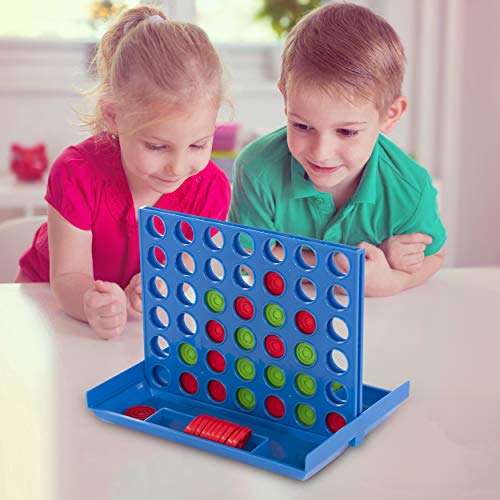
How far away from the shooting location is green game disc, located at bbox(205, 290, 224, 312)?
774 millimetres

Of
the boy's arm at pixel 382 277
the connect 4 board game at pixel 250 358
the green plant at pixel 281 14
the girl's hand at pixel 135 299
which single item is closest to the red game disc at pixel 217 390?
the connect 4 board game at pixel 250 358

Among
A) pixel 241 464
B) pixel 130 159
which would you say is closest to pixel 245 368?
pixel 241 464

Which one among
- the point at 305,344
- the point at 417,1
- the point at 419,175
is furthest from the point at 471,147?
the point at 305,344

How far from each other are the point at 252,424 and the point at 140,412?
11cm

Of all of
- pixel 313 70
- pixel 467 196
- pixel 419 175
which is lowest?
pixel 467 196

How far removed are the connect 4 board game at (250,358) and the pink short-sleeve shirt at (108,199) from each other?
11.2 inches

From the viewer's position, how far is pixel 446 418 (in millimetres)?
776

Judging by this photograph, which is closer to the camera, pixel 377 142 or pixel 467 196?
pixel 377 142

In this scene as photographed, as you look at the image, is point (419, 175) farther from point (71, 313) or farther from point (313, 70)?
point (71, 313)

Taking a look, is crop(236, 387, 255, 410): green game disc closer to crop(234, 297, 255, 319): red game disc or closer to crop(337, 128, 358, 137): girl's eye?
crop(234, 297, 255, 319): red game disc

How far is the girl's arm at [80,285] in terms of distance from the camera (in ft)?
3.17

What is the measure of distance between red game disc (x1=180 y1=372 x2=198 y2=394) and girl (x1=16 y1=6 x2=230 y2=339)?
0.56 feet

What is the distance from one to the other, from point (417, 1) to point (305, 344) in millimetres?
1957

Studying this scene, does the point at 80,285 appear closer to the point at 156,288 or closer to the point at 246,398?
the point at 156,288
